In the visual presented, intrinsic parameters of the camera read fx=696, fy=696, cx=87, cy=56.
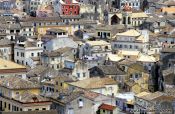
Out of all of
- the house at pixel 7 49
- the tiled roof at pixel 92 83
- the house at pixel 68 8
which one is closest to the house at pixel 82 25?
the house at pixel 68 8

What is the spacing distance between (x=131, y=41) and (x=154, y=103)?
90.1ft

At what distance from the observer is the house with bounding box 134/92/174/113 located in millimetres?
55062

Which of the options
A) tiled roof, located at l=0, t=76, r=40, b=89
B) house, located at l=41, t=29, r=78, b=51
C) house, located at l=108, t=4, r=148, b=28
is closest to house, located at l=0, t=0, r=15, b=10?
house, located at l=108, t=4, r=148, b=28

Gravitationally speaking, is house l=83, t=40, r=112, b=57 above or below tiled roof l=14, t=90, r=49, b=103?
below

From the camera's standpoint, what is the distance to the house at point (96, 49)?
253ft

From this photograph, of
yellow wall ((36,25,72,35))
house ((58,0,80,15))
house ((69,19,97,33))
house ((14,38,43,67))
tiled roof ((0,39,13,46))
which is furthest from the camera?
house ((58,0,80,15))

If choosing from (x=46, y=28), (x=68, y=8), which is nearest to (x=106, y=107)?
(x=46, y=28)

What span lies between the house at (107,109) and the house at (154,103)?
3265mm

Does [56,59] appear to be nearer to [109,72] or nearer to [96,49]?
[96,49]

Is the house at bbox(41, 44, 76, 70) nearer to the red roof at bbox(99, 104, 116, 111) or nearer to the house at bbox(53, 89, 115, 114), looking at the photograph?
the house at bbox(53, 89, 115, 114)

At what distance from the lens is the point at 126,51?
3113 inches

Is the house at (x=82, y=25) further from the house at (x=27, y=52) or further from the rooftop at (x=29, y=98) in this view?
the rooftop at (x=29, y=98)

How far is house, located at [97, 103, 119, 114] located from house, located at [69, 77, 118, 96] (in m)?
→ 5.26

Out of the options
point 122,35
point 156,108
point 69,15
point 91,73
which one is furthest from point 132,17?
point 156,108
